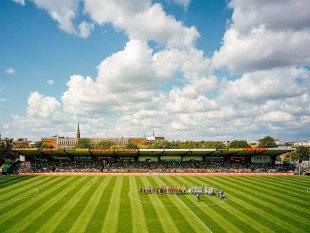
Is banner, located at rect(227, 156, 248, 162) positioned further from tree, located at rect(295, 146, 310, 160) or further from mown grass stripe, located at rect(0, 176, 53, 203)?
mown grass stripe, located at rect(0, 176, 53, 203)

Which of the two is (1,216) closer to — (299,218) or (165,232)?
(165,232)

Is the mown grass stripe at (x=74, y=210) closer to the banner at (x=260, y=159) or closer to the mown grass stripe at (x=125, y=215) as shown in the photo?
the mown grass stripe at (x=125, y=215)

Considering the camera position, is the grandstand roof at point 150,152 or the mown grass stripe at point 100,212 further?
the grandstand roof at point 150,152

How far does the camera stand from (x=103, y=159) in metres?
56.7

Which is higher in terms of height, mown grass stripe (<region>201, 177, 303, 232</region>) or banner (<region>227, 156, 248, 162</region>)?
banner (<region>227, 156, 248, 162</region>)

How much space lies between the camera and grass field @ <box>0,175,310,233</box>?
17.8 meters

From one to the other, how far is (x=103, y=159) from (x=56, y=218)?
37.6 m

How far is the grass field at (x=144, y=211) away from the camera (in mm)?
17812

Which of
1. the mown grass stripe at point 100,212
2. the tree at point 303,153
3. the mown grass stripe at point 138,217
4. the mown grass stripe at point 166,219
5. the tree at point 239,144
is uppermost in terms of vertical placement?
the tree at point 239,144

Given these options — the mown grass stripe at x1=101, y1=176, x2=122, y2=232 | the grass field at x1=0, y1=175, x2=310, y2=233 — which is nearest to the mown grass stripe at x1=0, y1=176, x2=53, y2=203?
the grass field at x1=0, y1=175, x2=310, y2=233

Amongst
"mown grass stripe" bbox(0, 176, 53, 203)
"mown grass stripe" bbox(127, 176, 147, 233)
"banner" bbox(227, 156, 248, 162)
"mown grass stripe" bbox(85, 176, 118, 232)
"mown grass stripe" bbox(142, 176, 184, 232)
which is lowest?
"mown grass stripe" bbox(142, 176, 184, 232)

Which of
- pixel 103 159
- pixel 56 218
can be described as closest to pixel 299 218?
pixel 56 218

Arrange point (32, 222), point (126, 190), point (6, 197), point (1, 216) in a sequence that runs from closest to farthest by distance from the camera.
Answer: point (32, 222) → point (1, 216) → point (6, 197) → point (126, 190)

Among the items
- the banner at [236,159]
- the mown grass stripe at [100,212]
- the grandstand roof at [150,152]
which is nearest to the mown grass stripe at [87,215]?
the mown grass stripe at [100,212]
